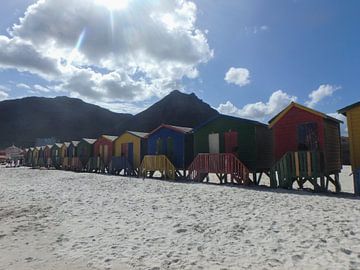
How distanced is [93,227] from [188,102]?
101021mm

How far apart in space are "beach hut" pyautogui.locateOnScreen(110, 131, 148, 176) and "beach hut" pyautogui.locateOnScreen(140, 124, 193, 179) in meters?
2.40

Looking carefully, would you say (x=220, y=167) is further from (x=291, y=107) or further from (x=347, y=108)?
(x=347, y=108)

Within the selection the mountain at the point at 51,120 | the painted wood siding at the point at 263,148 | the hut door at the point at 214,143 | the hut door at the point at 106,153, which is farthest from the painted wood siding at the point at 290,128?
the mountain at the point at 51,120

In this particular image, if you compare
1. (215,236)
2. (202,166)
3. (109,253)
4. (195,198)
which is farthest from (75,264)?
(202,166)

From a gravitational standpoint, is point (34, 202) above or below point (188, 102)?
below

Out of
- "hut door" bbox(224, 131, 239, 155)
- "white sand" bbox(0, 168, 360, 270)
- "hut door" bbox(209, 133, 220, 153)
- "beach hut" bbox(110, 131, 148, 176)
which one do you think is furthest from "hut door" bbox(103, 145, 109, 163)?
"white sand" bbox(0, 168, 360, 270)

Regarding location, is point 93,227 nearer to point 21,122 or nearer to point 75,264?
point 75,264

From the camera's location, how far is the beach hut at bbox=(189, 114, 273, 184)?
54.0ft

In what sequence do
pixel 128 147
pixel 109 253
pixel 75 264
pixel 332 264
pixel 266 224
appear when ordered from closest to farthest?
pixel 332 264, pixel 75 264, pixel 109 253, pixel 266 224, pixel 128 147

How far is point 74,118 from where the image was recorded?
109m

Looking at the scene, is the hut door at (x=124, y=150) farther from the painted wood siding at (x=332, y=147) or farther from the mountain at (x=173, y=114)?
the mountain at (x=173, y=114)

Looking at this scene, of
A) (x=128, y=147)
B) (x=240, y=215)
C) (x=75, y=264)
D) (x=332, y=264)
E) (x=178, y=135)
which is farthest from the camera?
(x=128, y=147)

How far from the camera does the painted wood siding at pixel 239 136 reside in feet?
56.7

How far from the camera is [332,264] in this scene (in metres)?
4.71
